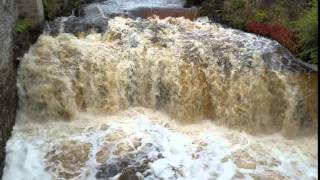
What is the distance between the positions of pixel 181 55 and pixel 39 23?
309cm

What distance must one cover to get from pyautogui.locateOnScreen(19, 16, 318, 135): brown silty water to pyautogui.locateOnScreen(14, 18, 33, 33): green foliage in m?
0.50

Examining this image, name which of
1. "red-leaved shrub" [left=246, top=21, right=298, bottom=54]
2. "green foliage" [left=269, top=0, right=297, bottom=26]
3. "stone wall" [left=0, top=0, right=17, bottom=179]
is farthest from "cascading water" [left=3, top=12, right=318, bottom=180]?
"green foliage" [left=269, top=0, right=297, bottom=26]

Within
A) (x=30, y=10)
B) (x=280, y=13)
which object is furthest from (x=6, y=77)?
(x=280, y=13)

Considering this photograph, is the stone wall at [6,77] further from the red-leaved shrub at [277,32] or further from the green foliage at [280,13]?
the green foliage at [280,13]

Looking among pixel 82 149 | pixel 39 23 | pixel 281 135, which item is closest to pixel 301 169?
pixel 281 135

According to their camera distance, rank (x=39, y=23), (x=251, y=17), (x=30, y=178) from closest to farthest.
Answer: (x=30, y=178) → (x=39, y=23) → (x=251, y=17)

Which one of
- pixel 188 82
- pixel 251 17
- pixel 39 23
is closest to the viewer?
pixel 188 82

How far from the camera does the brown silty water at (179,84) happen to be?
9055mm

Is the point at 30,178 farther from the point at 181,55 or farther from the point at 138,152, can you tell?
the point at 181,55

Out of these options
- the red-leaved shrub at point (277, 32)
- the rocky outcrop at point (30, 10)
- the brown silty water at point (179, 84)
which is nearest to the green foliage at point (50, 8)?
the rocky outcrop at point (30, 10)

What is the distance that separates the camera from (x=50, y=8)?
37.7 feet

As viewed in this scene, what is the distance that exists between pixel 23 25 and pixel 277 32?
5044mm

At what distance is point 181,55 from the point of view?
31.0 feet

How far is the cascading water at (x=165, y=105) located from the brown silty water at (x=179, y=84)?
0.02 metres
